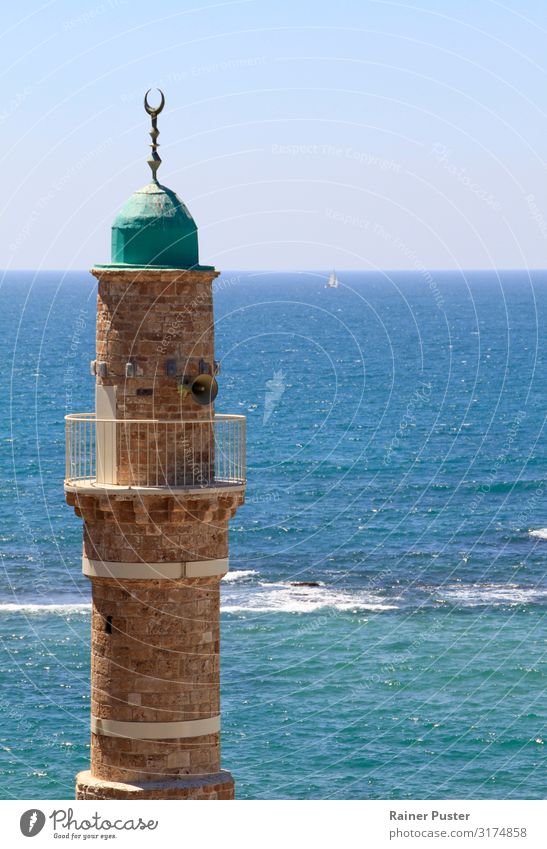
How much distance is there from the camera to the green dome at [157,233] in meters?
36.4

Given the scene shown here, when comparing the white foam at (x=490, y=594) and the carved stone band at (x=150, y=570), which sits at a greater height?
the carved stone band at (x=150, y=570)

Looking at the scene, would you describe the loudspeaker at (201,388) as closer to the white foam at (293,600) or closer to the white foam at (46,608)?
the white foam at (293,600)

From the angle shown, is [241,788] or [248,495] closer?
[241,788]

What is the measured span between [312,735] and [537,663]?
54.1 feet

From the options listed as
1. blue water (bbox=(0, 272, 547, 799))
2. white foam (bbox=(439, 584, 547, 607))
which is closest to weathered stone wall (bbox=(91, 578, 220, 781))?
blue water (bbox=(0, 272, 547, 799))

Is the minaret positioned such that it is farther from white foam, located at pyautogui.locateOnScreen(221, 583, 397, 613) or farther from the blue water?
white foam, located at pyautogui.locateOnScreen(221, 583, 397, 613)

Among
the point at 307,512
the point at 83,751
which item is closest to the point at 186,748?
Result: the point at 83,751

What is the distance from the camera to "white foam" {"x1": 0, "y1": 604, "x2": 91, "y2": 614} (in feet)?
341

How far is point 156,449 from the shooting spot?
36688 millimetres

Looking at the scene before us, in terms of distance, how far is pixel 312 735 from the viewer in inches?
3393

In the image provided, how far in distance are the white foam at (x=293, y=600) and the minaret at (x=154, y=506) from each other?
66.5m

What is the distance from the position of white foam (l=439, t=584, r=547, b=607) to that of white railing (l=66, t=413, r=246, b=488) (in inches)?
2854

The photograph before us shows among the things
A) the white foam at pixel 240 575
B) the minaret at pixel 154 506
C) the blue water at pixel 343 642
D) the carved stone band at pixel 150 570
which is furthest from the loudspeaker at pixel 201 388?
the white foam at pixel 240 575
